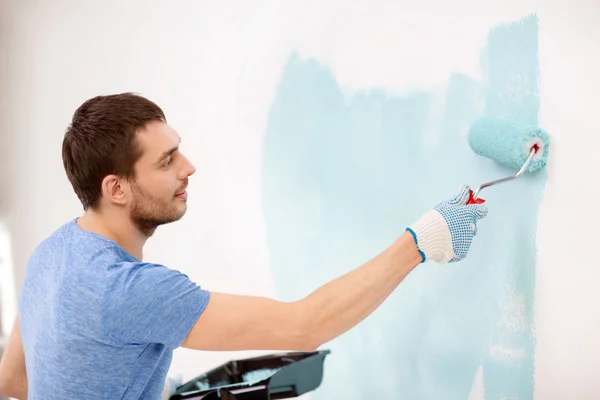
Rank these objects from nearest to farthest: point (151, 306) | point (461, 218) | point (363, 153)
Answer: point (151, 306) < point (461, 218) < point (363, 153)

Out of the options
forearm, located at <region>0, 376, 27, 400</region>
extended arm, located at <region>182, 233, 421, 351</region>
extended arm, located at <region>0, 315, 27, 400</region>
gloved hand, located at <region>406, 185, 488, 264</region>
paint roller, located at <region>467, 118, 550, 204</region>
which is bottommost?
forearm, located at <region>0, 376, 27, 400</region>

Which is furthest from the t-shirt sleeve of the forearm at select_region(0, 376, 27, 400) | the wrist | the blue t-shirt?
the forearm at select_region(0, 376, 27, 400)

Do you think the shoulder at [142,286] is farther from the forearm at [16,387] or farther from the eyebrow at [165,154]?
the forearm at [16,387]

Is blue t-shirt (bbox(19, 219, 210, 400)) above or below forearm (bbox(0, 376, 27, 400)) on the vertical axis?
above

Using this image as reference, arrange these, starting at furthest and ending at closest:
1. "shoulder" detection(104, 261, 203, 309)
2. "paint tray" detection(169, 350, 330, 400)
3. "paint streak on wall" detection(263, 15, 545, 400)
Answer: "paint tray" detection(169, 350, 330, 400) → "paint streak on wall" detection(263, 15, 545, 400) → "shoulder" detection(104, 261, 203, 309)

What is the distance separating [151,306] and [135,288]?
0.04 meters

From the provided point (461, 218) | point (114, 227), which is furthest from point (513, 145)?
point (114, 227)

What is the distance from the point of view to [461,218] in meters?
1.06

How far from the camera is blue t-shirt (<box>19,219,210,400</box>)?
0.97m

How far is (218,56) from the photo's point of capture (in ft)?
5.22

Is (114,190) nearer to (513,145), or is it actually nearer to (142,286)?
(142,286)

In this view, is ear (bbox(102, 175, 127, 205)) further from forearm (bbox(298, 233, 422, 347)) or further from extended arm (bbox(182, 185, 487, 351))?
forearm (bbox(298, 233, 422, 347))

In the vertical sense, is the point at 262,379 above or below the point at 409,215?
below

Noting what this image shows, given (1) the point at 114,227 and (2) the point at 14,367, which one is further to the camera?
(2) the point at 14,367
